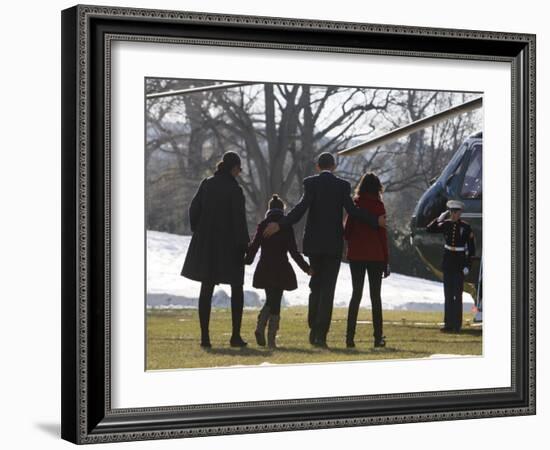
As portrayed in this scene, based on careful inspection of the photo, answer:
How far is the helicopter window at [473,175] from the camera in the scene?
9.97 m

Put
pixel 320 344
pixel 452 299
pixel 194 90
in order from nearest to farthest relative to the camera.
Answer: pixel 194 90
pixel 320 344
pixel 452 299

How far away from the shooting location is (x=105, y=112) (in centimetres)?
886

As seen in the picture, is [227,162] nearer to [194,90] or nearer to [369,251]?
[194,90]

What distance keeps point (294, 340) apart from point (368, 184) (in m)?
1.07

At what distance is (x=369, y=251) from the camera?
971 cm

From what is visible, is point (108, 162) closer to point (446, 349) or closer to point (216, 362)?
point (216, 362)

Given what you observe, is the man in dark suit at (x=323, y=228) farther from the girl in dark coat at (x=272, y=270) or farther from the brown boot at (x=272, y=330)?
the brown boot at (x=272, y=330)

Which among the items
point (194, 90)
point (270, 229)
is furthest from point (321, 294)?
point (194, 90)

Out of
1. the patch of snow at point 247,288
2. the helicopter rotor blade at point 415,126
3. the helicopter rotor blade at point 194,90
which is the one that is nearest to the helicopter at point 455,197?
A: the helicopter rotor blade at point 415,126

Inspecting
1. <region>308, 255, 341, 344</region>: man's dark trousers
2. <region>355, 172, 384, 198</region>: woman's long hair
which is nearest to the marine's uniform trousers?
<region>355, 172, 384, 198</region>: woman's long hair

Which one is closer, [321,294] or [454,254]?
[321,294]

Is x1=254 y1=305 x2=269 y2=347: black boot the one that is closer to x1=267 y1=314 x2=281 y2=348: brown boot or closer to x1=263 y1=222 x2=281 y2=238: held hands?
x1=267 y1=314 x2=281 y2=348: brown boot

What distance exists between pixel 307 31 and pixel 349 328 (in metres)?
1.81

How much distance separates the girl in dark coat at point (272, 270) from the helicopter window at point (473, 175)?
1260 millimetres
